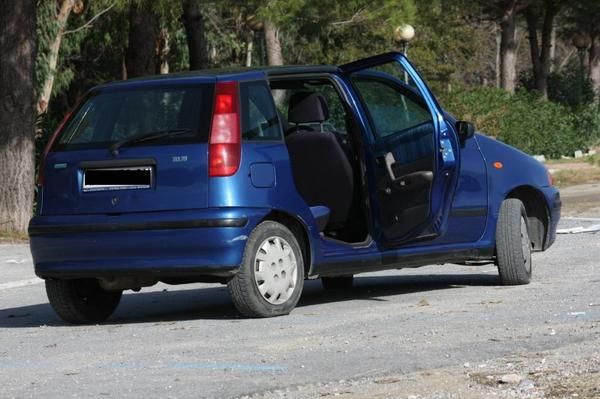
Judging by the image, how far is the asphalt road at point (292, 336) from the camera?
23.1 feet

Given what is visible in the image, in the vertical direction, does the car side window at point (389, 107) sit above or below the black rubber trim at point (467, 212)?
above

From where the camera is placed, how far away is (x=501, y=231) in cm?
1070

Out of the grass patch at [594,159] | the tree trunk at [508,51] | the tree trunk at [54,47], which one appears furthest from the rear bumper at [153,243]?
the tree trunk at [54,47]

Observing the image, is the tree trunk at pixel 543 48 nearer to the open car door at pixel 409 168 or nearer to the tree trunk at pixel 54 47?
the tree trunk at pixel 54 47

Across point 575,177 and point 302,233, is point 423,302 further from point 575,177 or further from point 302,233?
point 575,177

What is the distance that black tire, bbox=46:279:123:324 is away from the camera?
9.81 metres

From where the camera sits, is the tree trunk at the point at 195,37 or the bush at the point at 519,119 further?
the bush at the point at 519,119

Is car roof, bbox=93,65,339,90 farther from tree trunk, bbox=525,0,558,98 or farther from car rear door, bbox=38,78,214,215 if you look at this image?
tree trunk, bbox=525,0,558,98

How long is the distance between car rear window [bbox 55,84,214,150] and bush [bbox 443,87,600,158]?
77.3ft

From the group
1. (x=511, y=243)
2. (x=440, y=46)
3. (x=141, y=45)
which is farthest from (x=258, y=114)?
(x=440, y=46)

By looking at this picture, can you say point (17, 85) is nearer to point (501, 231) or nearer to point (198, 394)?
point (501, 231)

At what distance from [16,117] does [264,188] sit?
10356 mm

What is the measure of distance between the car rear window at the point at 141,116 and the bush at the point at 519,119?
2357 cm

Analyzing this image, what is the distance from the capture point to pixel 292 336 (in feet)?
27.6
